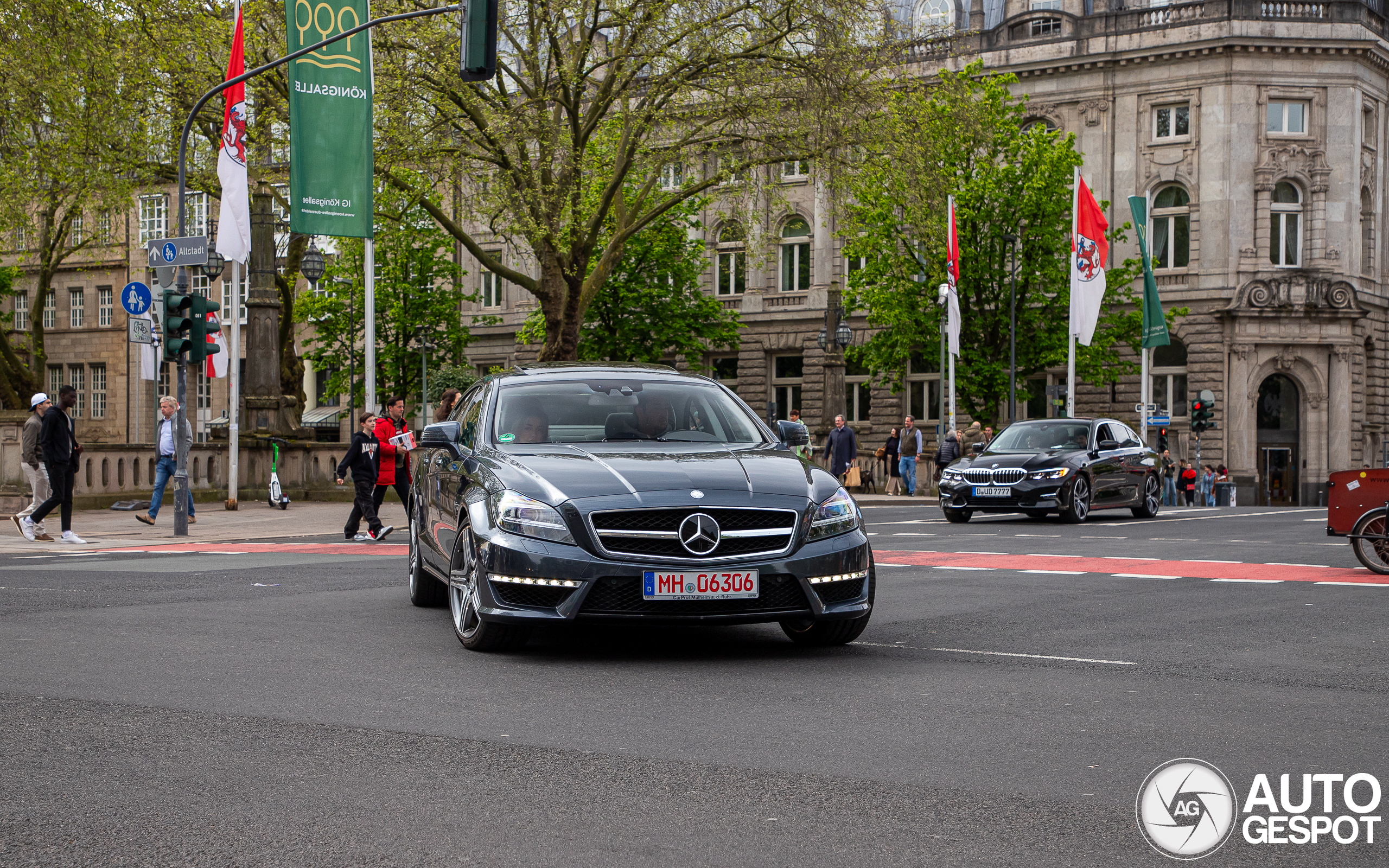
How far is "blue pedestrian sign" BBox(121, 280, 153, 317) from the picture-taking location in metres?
21.8

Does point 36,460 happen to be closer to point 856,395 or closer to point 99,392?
point 856,395

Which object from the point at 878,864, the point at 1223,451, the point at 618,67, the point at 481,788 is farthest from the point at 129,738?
the point at 1223,451

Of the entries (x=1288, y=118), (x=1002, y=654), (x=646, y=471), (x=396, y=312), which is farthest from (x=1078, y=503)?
(x=396, y=312)

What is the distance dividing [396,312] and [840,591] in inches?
2014

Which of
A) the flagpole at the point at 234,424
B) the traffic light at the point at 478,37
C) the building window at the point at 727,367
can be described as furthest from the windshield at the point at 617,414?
the building window at the point at 727,367

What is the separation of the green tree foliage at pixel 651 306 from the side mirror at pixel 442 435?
43.0 meters

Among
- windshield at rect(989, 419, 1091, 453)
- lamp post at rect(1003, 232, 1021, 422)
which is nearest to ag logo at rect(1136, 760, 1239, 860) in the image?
windshield at rect(989, 419, 1091, 453)

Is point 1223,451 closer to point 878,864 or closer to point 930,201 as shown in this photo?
point 930,201

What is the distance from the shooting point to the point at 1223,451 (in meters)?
50.0

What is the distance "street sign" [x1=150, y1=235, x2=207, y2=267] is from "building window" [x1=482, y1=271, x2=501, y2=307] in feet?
145

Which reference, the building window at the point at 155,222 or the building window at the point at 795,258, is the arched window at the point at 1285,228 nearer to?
the building window at the point at 795,258

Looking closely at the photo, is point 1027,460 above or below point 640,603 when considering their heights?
above

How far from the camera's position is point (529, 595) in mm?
7711

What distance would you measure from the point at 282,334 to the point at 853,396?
76.1 feet
